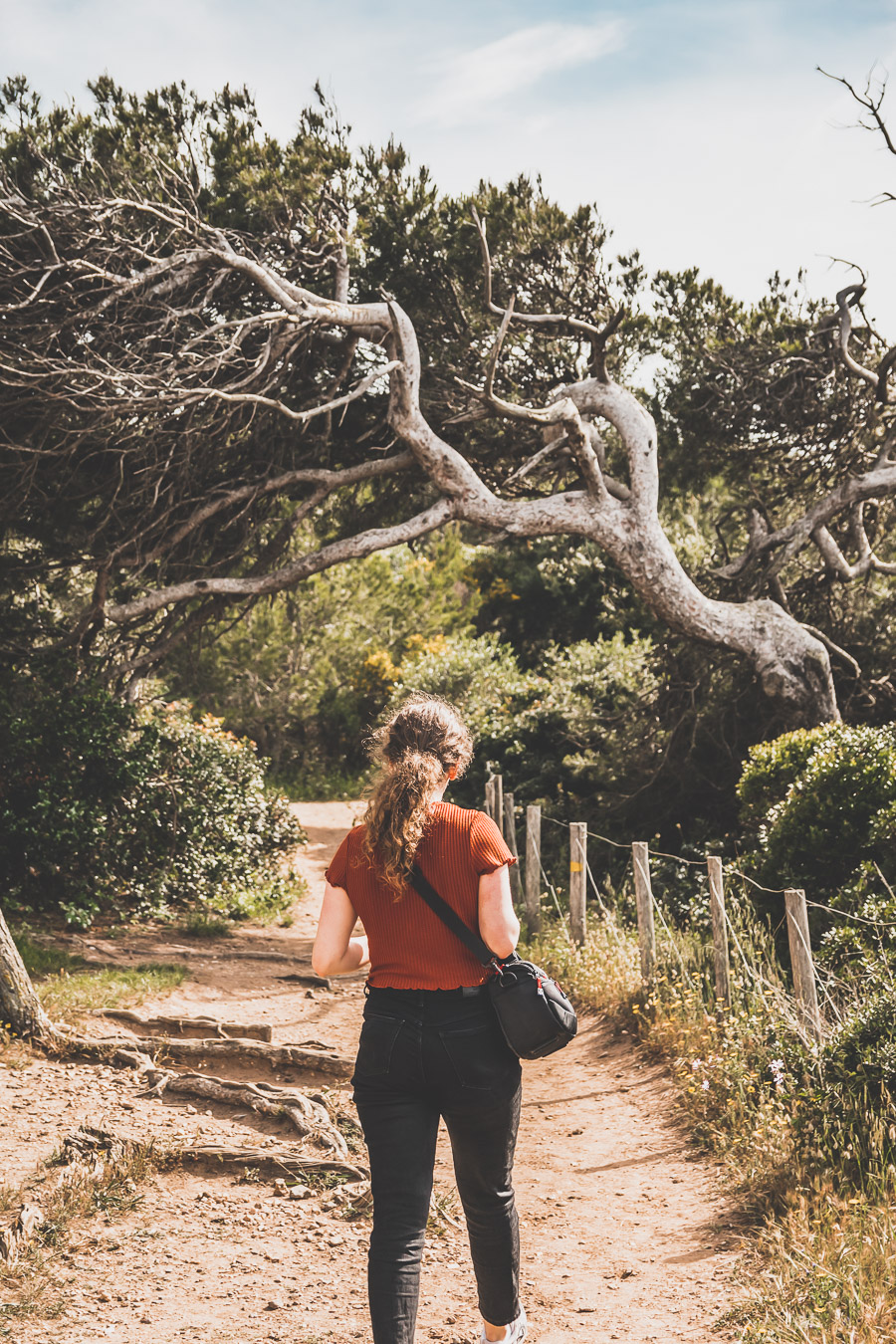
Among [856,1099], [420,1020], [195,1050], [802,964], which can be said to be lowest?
[195,1050]

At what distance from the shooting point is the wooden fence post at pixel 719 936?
244 inches

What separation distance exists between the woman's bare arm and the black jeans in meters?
0.16

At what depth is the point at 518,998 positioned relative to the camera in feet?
9.65

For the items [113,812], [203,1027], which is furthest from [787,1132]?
[113,812]

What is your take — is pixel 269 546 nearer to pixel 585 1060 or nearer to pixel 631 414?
pixel 631 414

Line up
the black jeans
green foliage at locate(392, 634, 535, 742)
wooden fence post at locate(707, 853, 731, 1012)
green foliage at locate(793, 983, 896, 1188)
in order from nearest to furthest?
the black jeans → green foliage at locate(793, 983, 896, 1188) → wooden fence post at locate(707, 853, 731, 1012) → green foliage at locate(392, 634, 535, 742)

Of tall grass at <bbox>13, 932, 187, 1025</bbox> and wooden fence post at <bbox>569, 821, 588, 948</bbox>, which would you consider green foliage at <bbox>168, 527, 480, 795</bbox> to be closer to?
tall grass at <bbox>13, 932, 187, 1025</bbox>

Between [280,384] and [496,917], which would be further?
[280,384]

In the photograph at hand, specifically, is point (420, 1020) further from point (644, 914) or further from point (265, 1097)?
point (644, 914)

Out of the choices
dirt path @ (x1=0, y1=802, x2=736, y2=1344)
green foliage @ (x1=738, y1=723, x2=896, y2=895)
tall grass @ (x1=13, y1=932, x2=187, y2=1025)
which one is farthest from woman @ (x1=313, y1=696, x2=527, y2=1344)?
green foliage @ (x1=738, y1=723, x2=896, y2=895)

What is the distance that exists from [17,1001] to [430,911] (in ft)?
14.4

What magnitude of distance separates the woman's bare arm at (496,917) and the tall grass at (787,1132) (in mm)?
1579

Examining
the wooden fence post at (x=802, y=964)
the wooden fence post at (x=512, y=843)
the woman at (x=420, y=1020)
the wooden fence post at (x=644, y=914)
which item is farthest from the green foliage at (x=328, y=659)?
the woman at (x=420, y=1020)

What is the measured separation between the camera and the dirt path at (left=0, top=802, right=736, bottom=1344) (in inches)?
147
